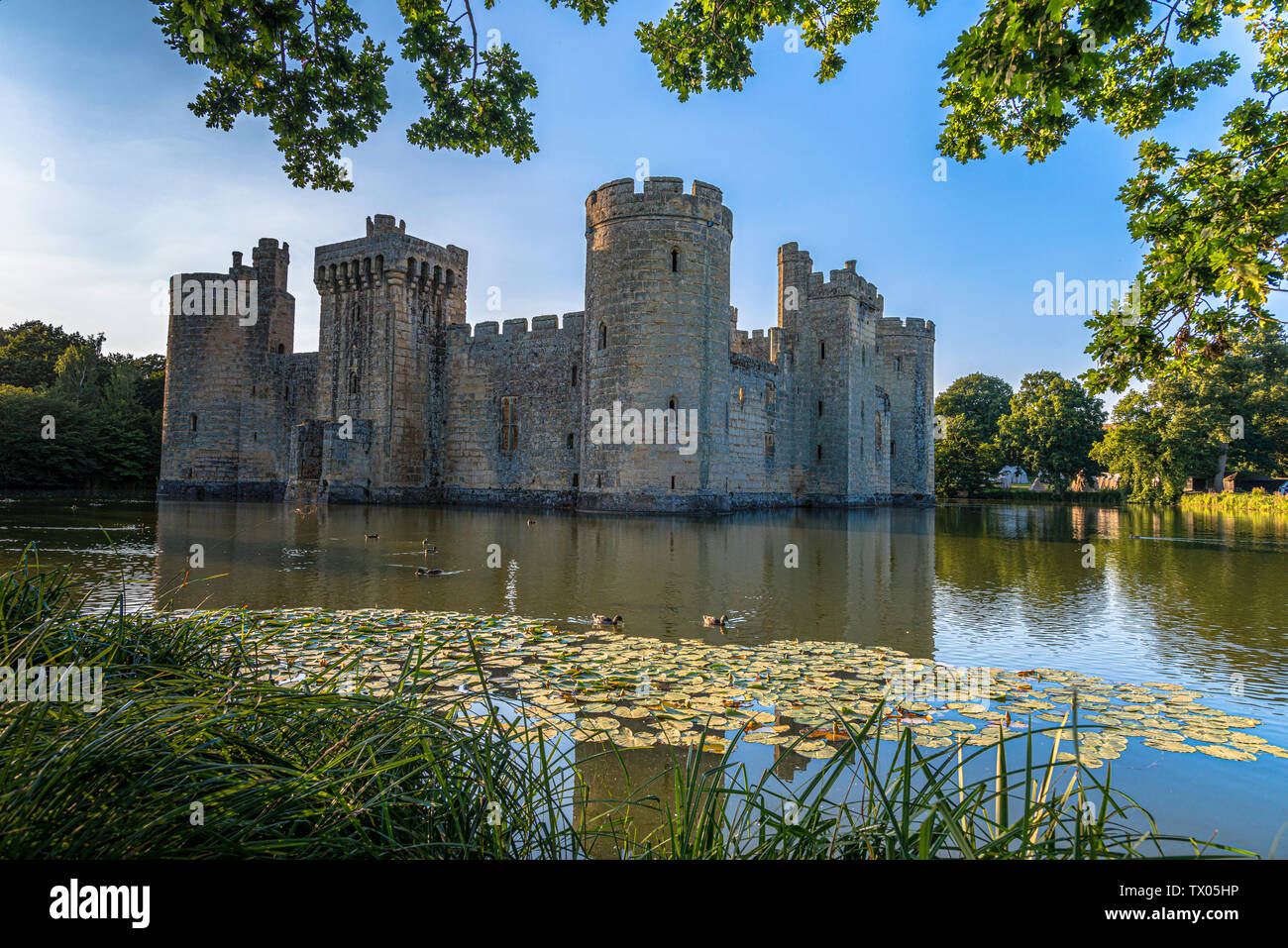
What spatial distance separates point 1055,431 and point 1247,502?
13905 millimetres

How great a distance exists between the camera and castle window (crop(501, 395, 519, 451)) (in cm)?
2886

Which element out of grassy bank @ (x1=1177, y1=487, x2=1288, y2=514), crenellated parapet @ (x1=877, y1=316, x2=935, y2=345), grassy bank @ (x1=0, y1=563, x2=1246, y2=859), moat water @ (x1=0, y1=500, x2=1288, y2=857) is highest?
crenellated parapet @ (x1=877, y1=316, x2=935, y2=345)

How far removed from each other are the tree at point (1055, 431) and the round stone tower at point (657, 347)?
33854mm

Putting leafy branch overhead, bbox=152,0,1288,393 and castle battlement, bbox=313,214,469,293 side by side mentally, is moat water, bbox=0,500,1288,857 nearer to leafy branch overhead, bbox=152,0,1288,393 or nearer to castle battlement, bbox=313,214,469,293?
leafy branch overhead, bbox=152,0,1288,393

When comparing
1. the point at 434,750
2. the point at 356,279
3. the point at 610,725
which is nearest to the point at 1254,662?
the point at 610,725

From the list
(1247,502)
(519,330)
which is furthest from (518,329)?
(1247,502)

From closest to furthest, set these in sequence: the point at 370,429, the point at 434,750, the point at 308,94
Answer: the point at 434,750
the point at 308,94
the point at 370,429

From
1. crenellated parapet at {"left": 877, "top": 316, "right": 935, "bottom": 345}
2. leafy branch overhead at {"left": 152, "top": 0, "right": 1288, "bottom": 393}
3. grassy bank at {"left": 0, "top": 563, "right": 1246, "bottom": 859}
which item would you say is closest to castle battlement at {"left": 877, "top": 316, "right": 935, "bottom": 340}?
crenellated parapet at {"left": 877, "top": 316, "right": 935, "bottom": 345}

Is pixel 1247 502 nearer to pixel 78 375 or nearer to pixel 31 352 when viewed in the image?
pixel 78 375

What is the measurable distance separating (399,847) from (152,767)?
74 centimetres

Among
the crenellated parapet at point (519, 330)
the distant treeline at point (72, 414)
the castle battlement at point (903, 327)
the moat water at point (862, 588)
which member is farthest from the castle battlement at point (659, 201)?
the distant treeline at point (72, 414)

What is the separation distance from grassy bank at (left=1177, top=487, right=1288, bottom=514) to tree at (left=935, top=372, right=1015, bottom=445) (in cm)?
1800
